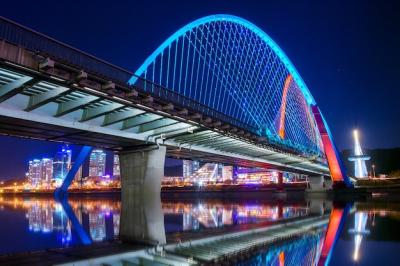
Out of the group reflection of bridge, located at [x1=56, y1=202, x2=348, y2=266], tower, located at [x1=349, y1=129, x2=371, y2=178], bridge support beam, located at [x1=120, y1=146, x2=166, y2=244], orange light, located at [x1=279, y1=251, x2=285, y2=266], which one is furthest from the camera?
tower, located at [x1=349, y1=129, x2=371, y2=178]

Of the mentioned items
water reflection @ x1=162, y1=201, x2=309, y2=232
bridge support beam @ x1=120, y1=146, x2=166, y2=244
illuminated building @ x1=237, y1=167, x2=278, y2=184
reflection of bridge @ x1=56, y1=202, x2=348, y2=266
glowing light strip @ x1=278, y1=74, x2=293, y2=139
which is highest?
glowing light strip @ x1=278, y1=74, x2=293, y2=139

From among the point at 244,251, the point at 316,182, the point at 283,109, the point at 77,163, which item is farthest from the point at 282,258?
the point at 316,182

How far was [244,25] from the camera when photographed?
63250mm

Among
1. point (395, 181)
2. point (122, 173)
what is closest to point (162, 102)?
point (122, 173)

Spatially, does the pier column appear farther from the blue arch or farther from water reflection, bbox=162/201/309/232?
water reflection, bbox=162/201/309/232

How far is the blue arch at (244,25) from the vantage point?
52.5m

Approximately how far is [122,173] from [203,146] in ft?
37.2

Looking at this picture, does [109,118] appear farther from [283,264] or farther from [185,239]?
[283,264]

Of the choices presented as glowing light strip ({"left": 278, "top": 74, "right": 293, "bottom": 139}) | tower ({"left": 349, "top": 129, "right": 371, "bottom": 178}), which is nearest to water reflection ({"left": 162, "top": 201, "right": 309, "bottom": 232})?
glowing light strip ({"left": 278, "top": 74, "right": 293, "bottom": 139})

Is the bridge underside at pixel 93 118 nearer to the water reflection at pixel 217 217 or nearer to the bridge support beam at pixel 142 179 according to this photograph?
the bridge support beam at pixel 142 179

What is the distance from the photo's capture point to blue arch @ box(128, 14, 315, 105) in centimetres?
5253

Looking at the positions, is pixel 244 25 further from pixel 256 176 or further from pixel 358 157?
pixel 256 176

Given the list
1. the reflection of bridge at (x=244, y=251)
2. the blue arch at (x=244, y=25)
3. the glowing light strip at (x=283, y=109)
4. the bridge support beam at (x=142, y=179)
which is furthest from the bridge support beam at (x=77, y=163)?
the reflection of bridge at (x=244, y=251)

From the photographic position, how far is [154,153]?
3216cm
